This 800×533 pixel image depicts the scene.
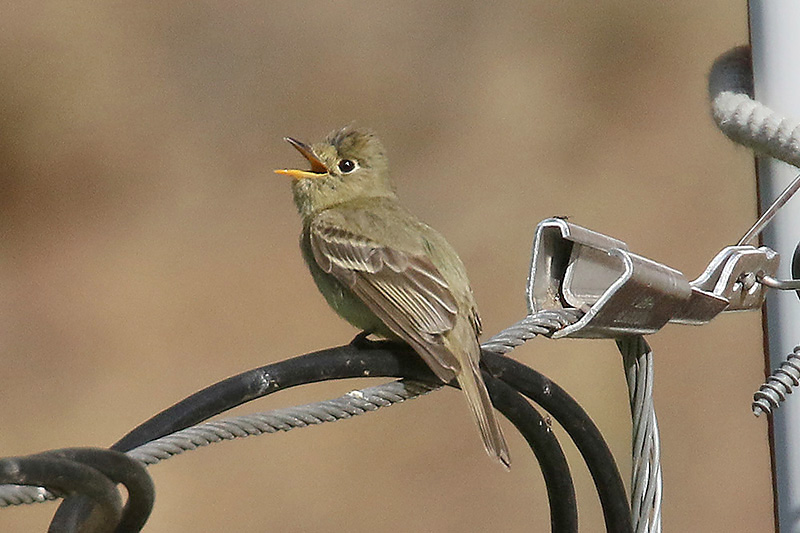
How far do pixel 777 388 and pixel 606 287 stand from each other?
36cm

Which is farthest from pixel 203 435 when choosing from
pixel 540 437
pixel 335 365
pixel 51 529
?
pixel 540 437

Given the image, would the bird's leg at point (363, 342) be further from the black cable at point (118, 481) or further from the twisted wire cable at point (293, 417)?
the black cable at point (118, 481)

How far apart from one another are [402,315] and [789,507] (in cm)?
77

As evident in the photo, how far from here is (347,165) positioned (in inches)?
109

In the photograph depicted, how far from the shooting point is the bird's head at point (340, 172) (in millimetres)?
2682

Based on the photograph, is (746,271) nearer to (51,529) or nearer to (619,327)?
(619,327)

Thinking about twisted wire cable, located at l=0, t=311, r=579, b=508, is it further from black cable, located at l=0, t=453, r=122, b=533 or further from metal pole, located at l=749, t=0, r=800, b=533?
metal pole, located at l=749, t=0, r=800, b=533

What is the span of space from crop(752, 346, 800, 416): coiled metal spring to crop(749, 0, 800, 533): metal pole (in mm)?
259

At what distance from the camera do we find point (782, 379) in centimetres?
175

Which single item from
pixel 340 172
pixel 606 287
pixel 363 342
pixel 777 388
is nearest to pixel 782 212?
pixel 777 388

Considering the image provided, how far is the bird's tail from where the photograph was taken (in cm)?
182

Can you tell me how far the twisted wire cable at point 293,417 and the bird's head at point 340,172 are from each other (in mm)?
1066

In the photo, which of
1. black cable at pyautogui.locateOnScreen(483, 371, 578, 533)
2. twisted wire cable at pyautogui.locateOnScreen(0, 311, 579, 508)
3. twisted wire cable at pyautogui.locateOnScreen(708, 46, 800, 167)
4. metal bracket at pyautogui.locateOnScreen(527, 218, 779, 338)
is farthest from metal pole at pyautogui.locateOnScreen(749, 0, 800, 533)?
twisted wire cable at pyautogui.locateOnScreen(0, 311, 579, 508)

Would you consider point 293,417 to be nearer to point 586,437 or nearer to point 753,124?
point 586,437
